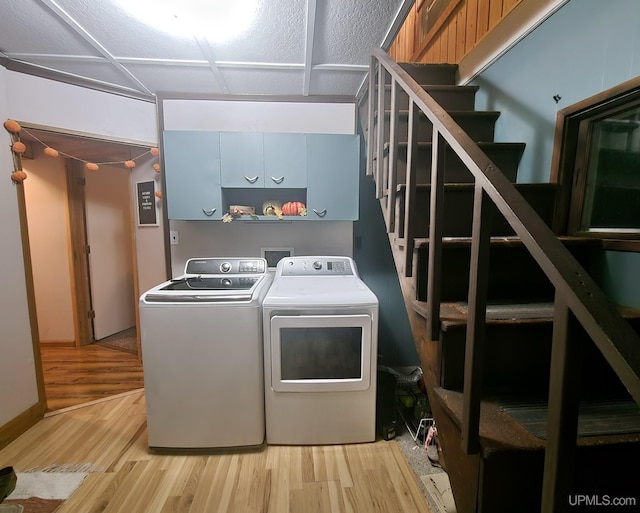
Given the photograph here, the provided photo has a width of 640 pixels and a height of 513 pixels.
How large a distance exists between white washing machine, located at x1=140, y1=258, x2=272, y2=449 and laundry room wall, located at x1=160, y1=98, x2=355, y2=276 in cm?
83

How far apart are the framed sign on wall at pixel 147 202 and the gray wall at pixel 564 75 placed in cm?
277

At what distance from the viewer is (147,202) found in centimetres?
254

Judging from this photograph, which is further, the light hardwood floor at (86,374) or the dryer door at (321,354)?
the light hardwood floor at (86,374)

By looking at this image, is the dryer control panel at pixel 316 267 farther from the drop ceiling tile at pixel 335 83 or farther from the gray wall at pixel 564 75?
the drop ceiling tile at pixel 335 83

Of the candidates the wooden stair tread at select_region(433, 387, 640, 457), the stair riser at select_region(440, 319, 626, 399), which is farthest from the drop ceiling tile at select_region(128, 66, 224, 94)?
the wooden stair tread at select_region(433, 387, 640, 457)

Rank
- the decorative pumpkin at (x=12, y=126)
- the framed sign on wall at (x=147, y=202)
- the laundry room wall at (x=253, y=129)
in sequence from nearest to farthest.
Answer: the decorative pumpkin at (x=12, y=126) < the laundry room wall at (x=253, y=129) < the framed sign on wall at (x=147, y=202)

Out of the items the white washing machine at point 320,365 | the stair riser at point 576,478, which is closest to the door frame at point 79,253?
the white washing machine at point 320,365

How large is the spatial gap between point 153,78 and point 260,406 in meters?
2.52

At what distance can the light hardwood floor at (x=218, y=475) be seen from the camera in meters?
1.35

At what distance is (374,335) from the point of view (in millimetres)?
1639

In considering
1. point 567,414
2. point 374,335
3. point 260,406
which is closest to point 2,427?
point 260,406

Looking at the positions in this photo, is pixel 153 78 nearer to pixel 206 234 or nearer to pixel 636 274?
pixel 206 234

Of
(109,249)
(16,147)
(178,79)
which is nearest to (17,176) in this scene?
(16,147)

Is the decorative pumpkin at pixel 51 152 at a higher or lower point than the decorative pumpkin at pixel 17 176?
higher
